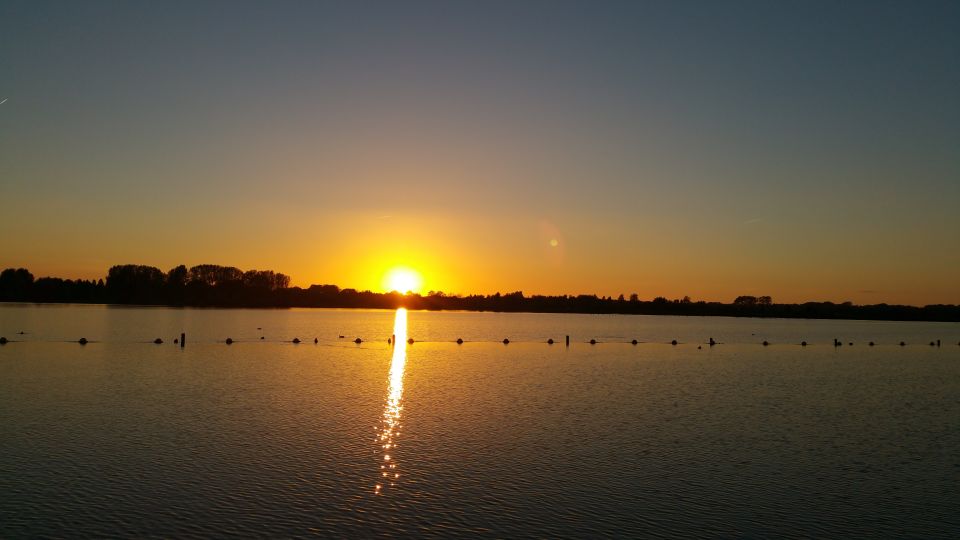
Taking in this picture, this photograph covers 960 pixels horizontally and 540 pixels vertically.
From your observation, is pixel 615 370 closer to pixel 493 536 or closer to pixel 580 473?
pixel 580 473

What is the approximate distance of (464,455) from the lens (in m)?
24.8

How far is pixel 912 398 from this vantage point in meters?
44.6

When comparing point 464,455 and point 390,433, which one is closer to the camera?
point 464,455

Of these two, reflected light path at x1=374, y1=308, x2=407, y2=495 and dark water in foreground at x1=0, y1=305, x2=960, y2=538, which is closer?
dark water in foreground at x1=0, y1=305, x2=960, y2=538

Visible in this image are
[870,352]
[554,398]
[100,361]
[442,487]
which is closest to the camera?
[442,487]

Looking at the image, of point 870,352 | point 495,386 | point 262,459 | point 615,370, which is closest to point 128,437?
point 262,459

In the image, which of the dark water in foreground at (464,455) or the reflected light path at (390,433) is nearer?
the dark water in foreground at (464,455)

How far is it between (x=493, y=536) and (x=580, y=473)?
692cm

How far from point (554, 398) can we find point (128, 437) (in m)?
23.9

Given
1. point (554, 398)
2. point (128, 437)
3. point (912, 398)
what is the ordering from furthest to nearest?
point (912, 398)
point (554, 398)
point (128, 437)

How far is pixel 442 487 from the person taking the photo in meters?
20.3

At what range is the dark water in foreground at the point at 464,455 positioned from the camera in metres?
17.5

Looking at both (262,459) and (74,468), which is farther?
(262,459)

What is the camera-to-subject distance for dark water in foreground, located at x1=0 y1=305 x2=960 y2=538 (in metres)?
17.5
